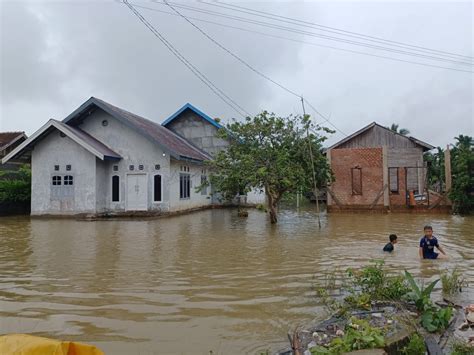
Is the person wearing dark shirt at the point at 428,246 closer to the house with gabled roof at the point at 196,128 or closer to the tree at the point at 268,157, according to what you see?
the tree at the point at 268,157

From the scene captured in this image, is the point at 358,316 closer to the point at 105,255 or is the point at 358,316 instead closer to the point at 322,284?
the point at 322,284

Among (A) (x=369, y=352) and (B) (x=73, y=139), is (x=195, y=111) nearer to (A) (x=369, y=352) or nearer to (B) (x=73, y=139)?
(B) (x=73, y=139)

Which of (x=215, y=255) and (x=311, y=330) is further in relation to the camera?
(x=215, y=255)

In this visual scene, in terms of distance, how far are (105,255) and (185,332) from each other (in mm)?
5584

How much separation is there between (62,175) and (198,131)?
1012 cm

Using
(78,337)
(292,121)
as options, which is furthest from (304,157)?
(78,337)

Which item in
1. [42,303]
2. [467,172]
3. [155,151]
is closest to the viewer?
[42,303]

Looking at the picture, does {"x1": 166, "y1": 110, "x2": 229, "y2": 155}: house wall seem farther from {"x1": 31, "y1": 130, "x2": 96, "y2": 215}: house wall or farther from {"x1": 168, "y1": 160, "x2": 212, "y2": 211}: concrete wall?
{"x1": 31, "y1": 130, "x2": 96, "y2": 215}: house wall

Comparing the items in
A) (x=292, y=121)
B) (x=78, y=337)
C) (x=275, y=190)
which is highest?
(x=292, y=121)

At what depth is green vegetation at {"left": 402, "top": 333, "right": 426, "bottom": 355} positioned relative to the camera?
3.80 meters

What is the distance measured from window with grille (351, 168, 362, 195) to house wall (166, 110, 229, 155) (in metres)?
9.10

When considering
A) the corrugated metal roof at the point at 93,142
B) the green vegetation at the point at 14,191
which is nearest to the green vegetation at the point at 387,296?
the corrugated metal roof at the point at 93,142

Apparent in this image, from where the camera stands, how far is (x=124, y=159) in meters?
20.6

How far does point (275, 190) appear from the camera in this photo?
15.4 meters
